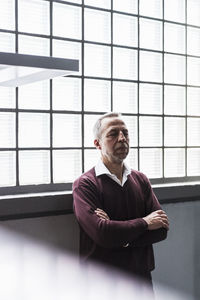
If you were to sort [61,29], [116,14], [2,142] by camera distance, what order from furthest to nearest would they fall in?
[116,14], [61,29], [2,142]

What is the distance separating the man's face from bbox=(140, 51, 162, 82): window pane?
38.0 inches

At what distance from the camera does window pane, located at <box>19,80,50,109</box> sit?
320 cm

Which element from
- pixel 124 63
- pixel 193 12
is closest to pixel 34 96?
pixel 124 63

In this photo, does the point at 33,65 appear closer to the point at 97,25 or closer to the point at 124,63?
the point at 97,25

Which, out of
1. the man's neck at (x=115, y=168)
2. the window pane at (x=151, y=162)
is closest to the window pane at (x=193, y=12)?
the window pane at (x=151, y=162)

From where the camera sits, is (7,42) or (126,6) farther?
(126,6)

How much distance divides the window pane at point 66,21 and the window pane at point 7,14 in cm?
32

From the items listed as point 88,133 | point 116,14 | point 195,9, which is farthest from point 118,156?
point 195,9

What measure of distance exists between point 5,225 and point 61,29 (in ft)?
4.62

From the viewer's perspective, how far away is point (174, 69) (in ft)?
13.4

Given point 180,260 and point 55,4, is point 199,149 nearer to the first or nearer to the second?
point 180,260

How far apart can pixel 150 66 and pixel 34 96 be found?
3.69ft

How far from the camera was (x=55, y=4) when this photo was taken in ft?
10.8

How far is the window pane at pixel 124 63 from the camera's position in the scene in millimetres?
3688
